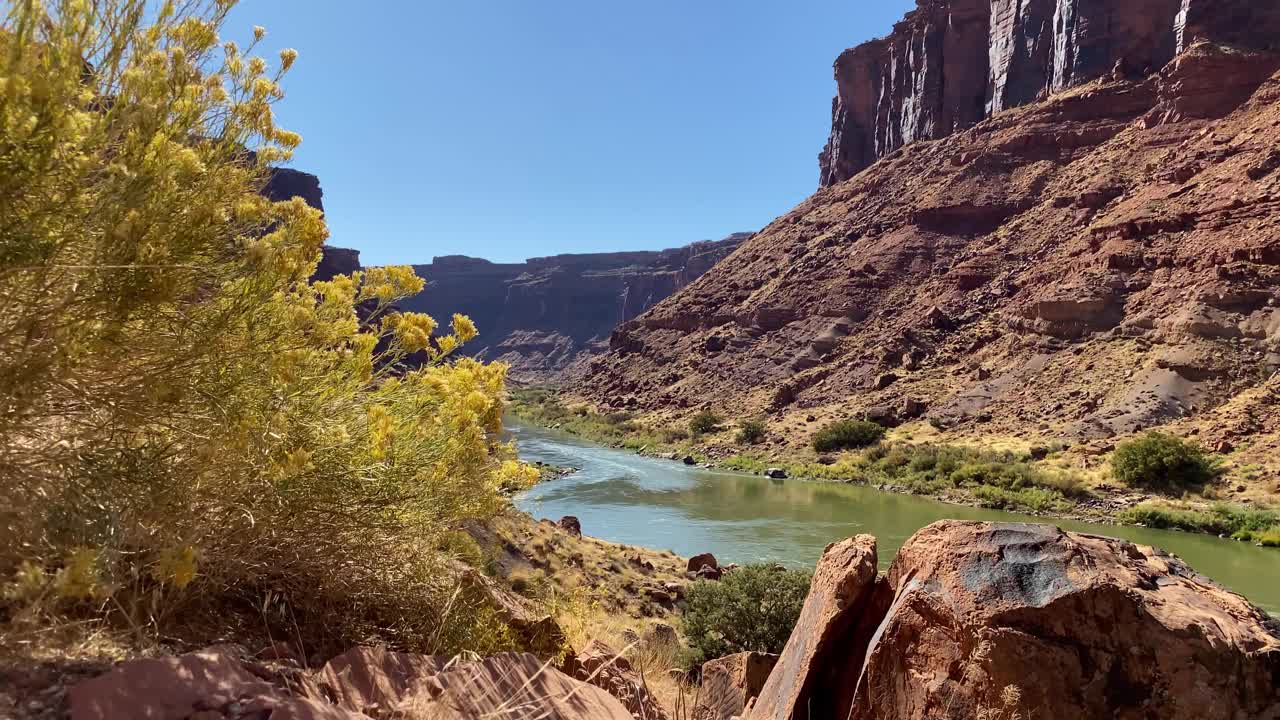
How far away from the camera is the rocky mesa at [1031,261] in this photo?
3045 centimetres

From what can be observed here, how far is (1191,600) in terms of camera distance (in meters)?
2.84

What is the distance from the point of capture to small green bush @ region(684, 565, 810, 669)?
29.8 feet

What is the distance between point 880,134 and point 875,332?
137ft

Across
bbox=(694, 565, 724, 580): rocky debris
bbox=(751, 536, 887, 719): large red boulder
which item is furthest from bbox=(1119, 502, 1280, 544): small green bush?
bbox=(751, 536, 887, 719): large red boulder

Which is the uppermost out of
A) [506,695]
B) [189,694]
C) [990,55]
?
[990,55]

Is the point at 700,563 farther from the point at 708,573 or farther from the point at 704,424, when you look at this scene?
the point at 704,424

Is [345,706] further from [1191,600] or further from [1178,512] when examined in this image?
[1178,512]

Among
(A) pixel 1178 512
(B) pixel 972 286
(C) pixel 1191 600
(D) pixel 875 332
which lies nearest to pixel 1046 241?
(B) pixel 972 286

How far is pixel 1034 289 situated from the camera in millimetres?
41562

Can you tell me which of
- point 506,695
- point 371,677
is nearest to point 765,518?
point 506,695

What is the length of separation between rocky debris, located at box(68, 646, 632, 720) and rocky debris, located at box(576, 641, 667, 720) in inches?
12.6

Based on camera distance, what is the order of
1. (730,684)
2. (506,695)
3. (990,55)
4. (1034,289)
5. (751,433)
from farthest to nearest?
(990,55)
(1034,289)
(751,433)
(730,684)
(506,695)

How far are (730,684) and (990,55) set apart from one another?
78.5m

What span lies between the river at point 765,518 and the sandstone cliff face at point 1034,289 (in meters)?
6.48
